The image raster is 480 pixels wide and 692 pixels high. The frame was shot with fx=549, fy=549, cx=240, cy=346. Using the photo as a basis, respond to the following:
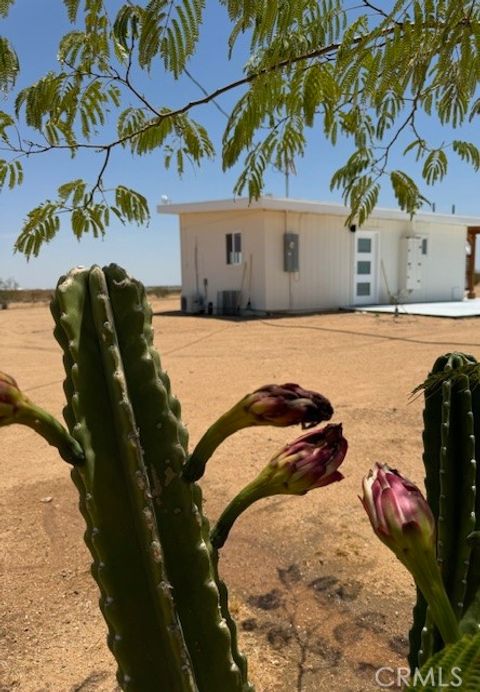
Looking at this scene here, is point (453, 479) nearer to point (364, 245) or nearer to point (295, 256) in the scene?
point (295, 256)

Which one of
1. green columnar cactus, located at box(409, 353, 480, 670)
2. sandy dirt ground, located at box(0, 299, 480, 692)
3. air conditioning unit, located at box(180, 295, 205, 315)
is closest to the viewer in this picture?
green columnar cactus, located at box(409, 353, 480, 670)

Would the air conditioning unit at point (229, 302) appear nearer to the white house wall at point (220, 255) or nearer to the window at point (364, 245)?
the white house wall at point (220, 255)

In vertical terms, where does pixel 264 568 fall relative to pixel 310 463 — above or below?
below

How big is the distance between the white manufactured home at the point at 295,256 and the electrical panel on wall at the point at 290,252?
0.10 feet

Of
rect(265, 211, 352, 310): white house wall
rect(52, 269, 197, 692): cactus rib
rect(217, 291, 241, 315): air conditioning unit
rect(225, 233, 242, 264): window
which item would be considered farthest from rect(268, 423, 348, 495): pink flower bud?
rect(225, 233, 242, 264): window

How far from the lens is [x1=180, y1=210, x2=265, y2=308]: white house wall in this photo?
16.9 meters

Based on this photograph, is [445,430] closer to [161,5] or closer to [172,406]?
[172,406]

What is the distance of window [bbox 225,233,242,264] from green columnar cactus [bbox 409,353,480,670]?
16.0 m

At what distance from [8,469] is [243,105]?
134 inches

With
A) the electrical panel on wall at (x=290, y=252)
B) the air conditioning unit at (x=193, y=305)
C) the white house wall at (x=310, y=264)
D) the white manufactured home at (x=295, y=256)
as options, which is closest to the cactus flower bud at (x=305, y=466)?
the white manufactured home at (x=295, y=256)

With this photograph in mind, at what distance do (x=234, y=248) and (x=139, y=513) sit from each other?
16.9 m

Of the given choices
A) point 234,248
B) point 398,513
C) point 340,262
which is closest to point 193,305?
point 234,248

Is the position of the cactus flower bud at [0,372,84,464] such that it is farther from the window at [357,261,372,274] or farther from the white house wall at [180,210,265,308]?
the window at [357,261,372,274]

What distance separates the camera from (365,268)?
19516 mm
